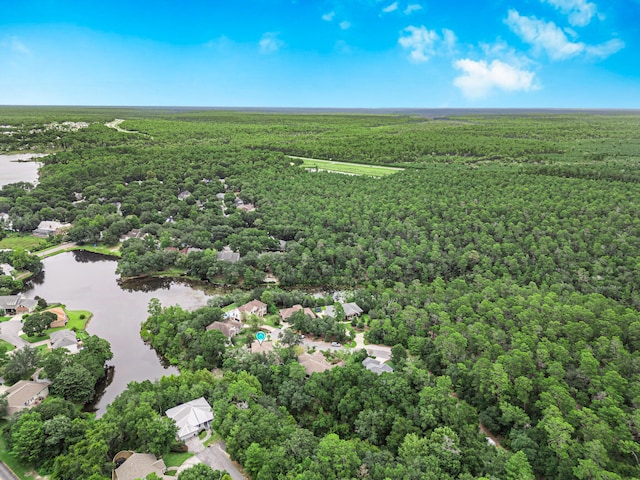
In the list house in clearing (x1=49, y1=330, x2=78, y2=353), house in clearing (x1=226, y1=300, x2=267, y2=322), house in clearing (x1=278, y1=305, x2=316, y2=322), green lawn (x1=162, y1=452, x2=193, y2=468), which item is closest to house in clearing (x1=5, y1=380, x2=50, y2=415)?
house in clearing (x1=49, y1=330, x2=78, y2=353)

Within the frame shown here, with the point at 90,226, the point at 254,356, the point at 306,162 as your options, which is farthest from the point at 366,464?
the point at 306,162

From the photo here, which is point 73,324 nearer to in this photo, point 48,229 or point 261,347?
point 261,347

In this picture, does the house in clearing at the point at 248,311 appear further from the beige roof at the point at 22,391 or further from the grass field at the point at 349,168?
the grass field at the point at 349,168

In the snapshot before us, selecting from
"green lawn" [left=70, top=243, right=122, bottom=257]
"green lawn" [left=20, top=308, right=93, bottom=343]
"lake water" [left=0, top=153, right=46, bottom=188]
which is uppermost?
"lake water" [left=0, top=153, right=46, bottom=188]

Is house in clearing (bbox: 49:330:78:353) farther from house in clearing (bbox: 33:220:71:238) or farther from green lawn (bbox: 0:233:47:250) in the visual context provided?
house in clearing (bbox: 33:220:71:238)

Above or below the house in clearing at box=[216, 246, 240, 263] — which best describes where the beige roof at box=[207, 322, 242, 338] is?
below

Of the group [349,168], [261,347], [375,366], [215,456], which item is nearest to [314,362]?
[375,366]
